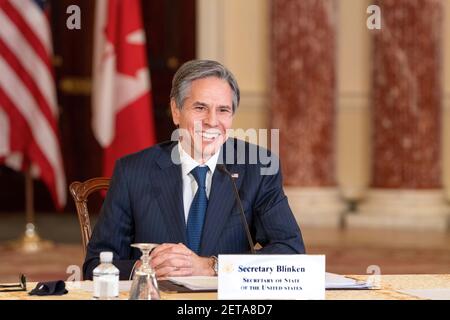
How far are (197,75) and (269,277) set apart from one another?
31.7 inches

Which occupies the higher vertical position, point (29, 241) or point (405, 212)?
point (405, 212)

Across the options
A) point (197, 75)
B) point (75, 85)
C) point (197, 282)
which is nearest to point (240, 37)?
point (75, 85)

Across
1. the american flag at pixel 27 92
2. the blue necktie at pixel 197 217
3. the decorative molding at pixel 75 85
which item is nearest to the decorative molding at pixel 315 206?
the american flag at pixel 27 92

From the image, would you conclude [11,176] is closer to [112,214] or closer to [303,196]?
[303,196]

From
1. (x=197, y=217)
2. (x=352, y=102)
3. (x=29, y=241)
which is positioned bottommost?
(x=29, y=241)

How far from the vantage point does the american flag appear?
6.87 metres


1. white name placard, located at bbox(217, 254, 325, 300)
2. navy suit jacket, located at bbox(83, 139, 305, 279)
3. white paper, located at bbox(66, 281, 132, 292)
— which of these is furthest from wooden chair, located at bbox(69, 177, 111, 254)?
white name placard, located at bbox(217, 254, 325, 300)

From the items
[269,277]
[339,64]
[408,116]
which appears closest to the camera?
[269,277]

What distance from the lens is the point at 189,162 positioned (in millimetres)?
2510

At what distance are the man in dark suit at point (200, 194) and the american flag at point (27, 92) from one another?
4548mm

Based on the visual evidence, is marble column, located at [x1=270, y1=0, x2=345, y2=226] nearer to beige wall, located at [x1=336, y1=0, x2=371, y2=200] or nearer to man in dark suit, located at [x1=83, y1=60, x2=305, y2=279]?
beige wall, located at [x1=336, y1=0, x2=371, y2=200]

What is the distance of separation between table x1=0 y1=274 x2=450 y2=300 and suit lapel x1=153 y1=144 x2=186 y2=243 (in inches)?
17.6

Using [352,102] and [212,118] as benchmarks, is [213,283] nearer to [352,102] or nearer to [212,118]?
[212,118]

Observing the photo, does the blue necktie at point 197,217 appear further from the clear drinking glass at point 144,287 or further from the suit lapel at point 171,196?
the clear drinking glass at point 144,287
